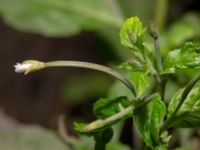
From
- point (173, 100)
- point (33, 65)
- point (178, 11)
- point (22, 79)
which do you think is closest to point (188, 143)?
point (173, 100)

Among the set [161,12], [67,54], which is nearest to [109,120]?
[161,12]

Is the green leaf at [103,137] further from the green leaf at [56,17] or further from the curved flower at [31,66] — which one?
the green leaf at [56,17]

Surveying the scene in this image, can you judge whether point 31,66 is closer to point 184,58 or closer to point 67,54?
point 184,58

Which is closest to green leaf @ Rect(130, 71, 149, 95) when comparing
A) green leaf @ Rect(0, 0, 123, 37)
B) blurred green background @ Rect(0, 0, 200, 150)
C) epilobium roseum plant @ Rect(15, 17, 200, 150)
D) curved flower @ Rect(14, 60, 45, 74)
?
epilobium roseum plant @ Rect(15, 17, 200, 150)

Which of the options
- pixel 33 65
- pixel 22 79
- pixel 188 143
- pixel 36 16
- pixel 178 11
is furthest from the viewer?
pixel 22 79

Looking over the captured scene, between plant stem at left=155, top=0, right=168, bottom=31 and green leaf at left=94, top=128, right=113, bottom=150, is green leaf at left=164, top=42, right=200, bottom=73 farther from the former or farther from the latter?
plant stem at left=155, top=0, right=168, bottom=31

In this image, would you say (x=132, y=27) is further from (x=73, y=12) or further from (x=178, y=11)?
(x=178, y=11)
